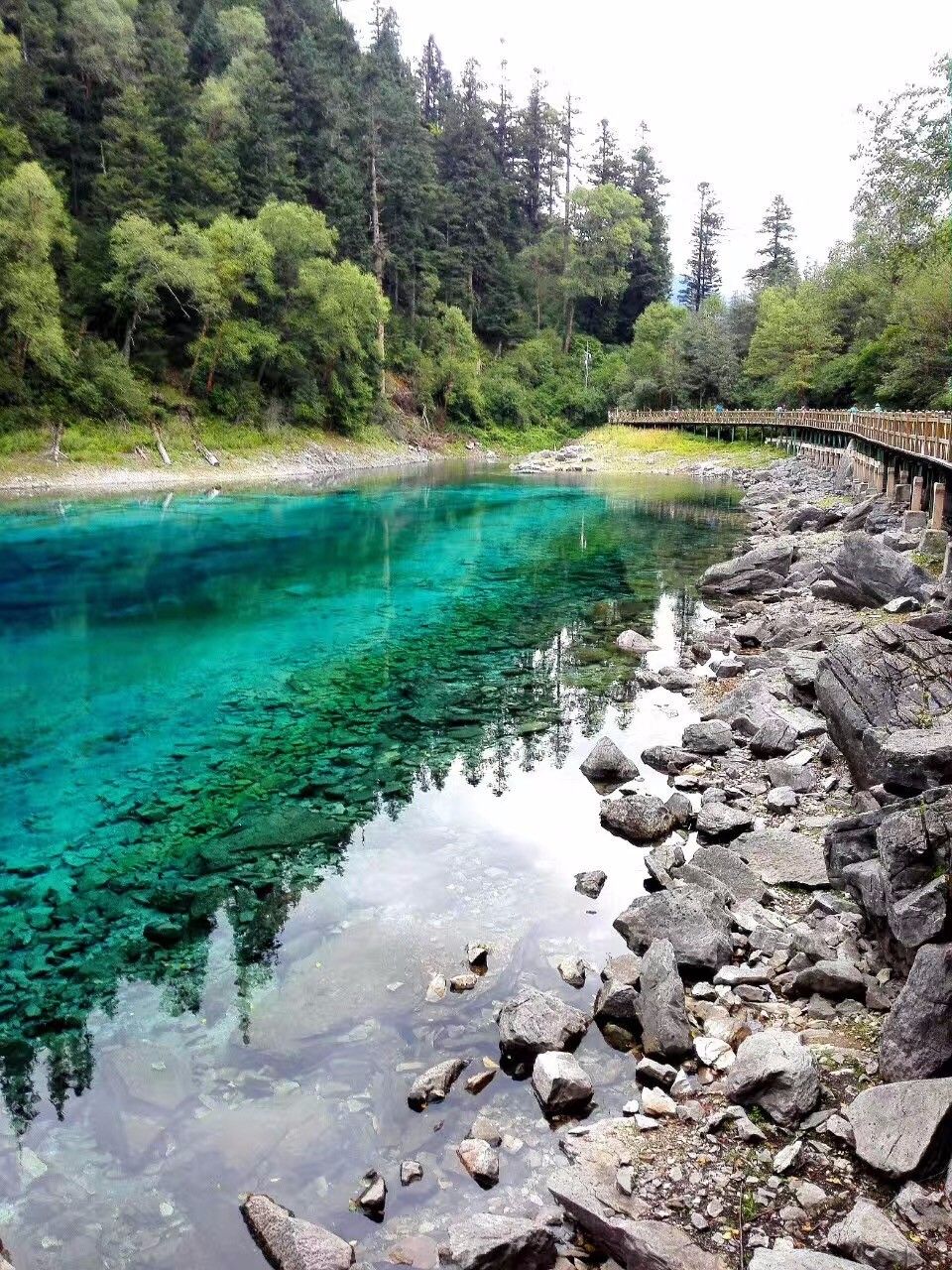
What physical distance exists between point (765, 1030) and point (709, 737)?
5722mm

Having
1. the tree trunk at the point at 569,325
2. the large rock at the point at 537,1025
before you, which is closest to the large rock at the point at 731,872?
the large rock at the point at 537,1025

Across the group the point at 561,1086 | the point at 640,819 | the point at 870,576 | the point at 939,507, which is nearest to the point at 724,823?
the point at 640,819

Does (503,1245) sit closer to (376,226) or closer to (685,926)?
(685,926)

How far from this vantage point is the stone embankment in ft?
14.4

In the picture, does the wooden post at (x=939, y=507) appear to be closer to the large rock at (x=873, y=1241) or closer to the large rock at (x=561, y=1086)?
the large rock at (x=561, y=1086)

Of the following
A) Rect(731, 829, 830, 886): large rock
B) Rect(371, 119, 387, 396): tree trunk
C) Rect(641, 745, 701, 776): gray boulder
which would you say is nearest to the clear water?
Rect(641, 745, 701, 776): gray boulder

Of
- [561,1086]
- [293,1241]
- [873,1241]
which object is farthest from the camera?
[561,1086]

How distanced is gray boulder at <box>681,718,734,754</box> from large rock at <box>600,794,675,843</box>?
6.17ft

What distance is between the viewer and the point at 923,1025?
511cm

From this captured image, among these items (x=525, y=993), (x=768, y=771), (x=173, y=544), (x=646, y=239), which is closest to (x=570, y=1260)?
(x=525, y=993)

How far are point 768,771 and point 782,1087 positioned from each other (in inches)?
214

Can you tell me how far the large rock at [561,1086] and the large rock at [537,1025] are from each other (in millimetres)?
274

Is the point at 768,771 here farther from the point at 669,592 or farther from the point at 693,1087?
the point at 669,592

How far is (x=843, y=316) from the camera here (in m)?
63.5
